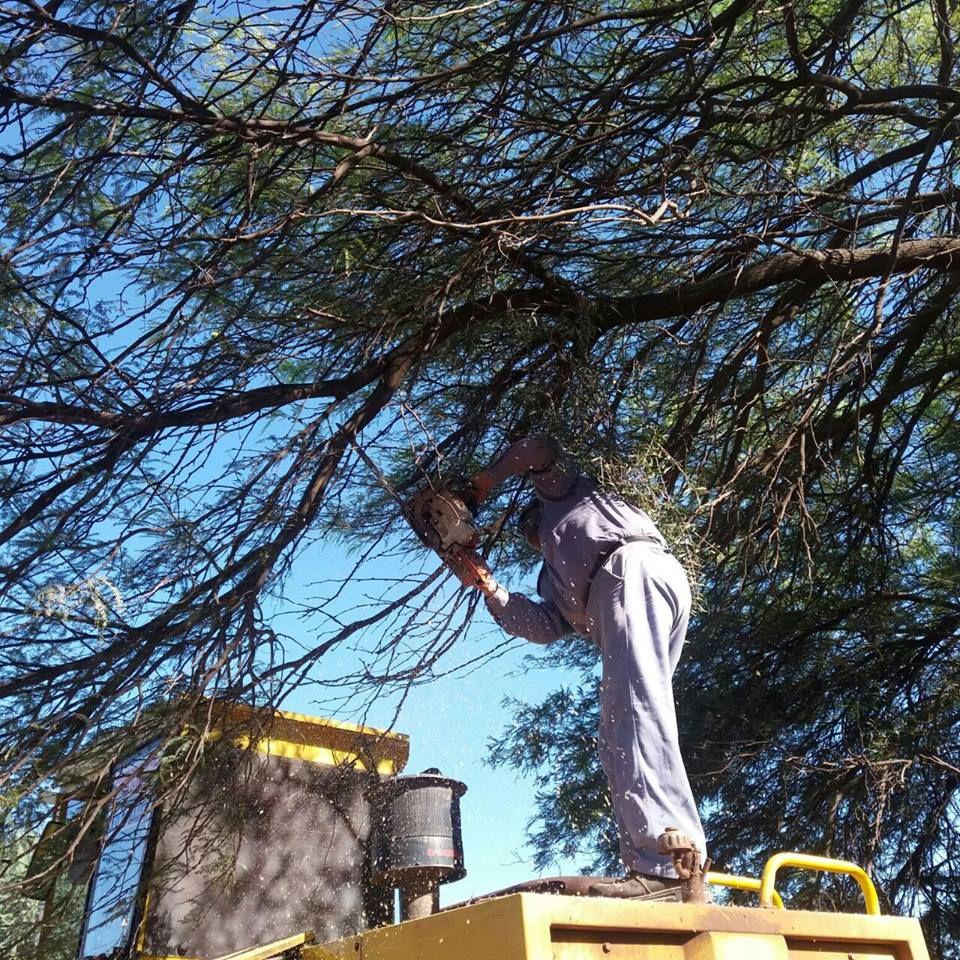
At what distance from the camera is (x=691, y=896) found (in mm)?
2744

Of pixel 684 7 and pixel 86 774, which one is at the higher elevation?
pixel 684 7

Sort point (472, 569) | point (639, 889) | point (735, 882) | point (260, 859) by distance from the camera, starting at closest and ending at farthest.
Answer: point (639, 889) → point (735, 882) → point (472, 569) → point (260, 859)

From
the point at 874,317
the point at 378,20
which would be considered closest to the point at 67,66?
the point at 378,20

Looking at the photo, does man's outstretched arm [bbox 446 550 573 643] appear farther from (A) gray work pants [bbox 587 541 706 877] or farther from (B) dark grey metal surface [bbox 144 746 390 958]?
(B) dark grey metal surface [bbox 144 746 390 958]

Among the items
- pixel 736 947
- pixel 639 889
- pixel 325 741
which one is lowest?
pixel 736 947

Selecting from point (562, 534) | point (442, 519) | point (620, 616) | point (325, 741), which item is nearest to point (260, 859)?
point (325, 741)

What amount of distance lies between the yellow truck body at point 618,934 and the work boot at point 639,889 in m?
0.26

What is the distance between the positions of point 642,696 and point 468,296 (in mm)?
2137

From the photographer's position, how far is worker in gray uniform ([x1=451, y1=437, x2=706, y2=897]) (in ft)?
10.1

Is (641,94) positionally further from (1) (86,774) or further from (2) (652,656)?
(1) (86,774)

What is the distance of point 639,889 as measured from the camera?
2795 mm

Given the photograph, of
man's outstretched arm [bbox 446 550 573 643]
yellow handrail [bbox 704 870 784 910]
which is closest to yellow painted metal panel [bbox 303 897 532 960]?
yellow handrail [bbox 704 870 784 910]

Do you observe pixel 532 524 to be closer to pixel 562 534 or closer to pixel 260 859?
pixel 562 534

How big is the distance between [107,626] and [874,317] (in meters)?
3.51
